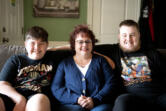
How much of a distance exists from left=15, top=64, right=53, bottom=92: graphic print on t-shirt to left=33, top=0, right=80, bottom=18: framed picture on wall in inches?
82.2

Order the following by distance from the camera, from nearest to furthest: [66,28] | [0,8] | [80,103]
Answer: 1. [80,103]
2. [0,8]
3. [66,28]

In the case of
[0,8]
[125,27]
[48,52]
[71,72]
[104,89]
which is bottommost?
[104,89]

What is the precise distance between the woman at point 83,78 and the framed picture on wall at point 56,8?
1946 mm

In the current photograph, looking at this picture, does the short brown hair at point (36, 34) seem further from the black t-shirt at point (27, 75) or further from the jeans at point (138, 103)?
the jeans at point (138, 103)

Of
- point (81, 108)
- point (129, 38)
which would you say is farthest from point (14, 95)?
point (129, 38)

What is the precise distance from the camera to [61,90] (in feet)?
4.55

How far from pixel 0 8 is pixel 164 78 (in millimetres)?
2242

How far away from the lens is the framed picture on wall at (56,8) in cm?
333

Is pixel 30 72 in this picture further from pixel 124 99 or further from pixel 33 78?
pixel 124 99

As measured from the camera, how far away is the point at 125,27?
153 centimetres

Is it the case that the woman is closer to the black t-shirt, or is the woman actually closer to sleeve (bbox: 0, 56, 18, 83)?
the black t-shirt

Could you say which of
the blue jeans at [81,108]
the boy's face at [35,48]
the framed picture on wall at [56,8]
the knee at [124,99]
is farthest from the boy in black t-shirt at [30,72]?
the framed picture on wall at [56,8]

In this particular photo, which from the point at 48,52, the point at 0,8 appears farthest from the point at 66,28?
the point at 48,52

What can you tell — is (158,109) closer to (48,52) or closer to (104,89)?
(104,89)
